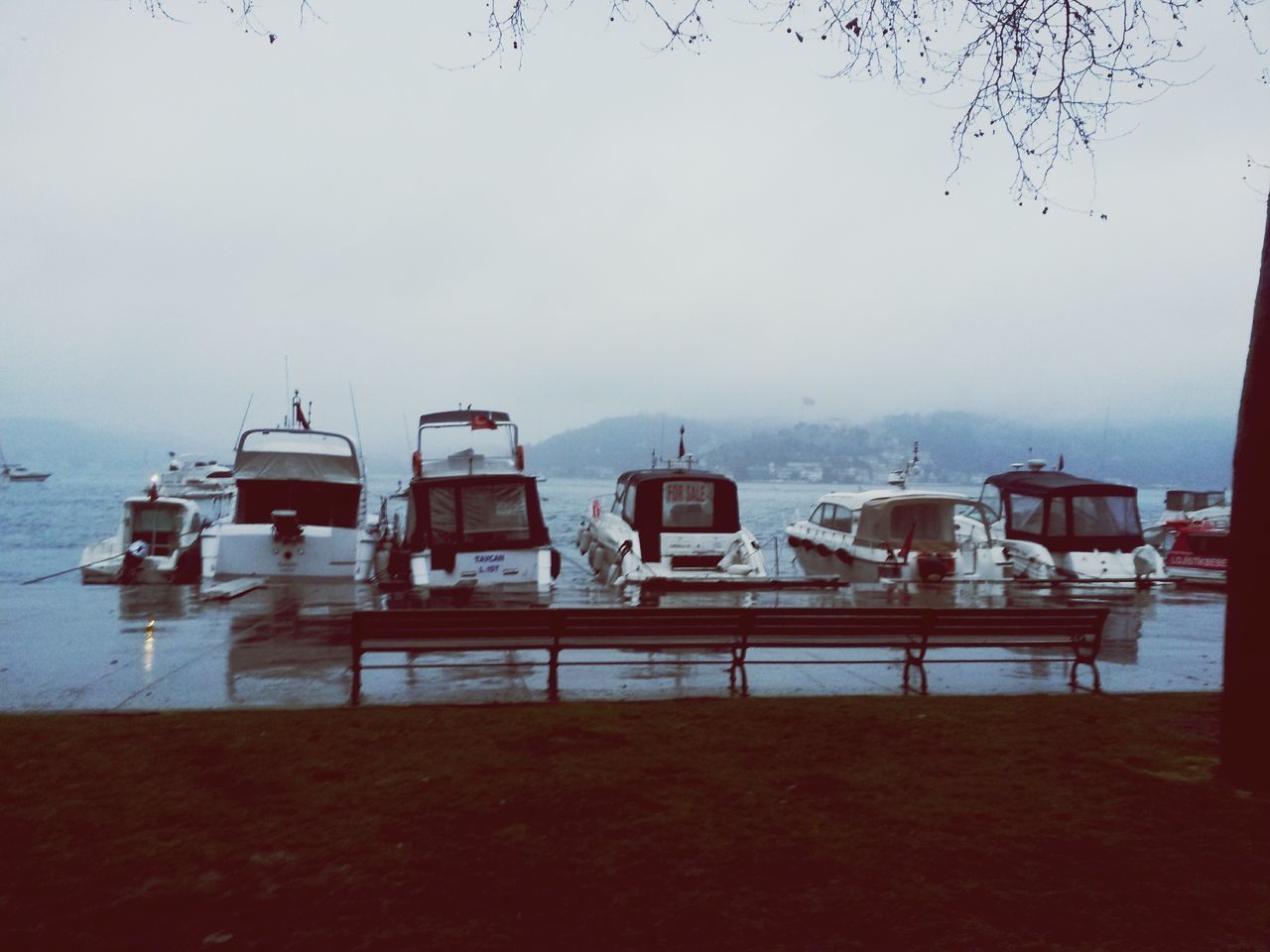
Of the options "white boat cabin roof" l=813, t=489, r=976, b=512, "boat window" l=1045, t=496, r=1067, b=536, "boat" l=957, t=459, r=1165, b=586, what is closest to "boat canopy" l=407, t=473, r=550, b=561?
"white boat cabin roof" l=813, t=489, r=976, b=512

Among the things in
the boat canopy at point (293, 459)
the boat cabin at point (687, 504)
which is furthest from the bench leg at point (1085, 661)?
the boat canopy at point (293, 459)

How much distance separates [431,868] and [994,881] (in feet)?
9.37

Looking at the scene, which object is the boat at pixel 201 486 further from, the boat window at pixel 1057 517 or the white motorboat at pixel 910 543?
the boat window at pixel 1057 517

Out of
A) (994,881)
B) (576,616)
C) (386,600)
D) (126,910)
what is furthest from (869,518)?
(126,910)

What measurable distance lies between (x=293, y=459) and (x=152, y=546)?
326 inches

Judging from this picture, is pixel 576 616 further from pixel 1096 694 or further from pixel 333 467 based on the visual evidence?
pixel 333 467

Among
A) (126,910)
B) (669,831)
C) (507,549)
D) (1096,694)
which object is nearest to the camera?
(126,910)

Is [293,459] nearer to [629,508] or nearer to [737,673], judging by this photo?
[629,508]

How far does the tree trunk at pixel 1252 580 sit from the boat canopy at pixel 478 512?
51.6 feet

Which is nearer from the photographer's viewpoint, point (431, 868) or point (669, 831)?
point (431, 868)

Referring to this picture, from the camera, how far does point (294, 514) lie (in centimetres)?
2367

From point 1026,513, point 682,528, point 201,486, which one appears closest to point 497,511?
point 682,528

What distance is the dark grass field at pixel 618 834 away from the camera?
186 inches

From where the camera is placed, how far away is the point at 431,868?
210 inches
